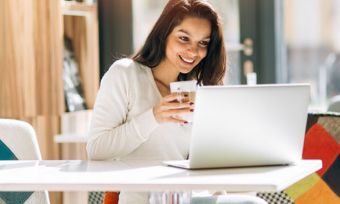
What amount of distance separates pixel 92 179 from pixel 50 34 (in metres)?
2.05

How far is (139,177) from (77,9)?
2356 millimetres

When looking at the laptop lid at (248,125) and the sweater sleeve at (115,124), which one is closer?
the laptop lid at (248,125)

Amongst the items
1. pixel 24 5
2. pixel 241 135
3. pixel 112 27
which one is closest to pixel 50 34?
pixel 24 5

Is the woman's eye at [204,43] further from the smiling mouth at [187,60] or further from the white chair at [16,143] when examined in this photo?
the white chair at [16,143]

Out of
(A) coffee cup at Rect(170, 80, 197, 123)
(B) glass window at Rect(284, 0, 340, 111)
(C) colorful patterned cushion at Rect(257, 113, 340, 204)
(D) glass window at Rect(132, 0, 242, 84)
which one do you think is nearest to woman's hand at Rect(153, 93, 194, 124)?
(A) coffee cup at Rect(170, 80, 197, 123)

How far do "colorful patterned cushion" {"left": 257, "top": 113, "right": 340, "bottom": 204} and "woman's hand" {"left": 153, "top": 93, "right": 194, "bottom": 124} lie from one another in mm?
764

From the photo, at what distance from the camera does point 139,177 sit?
74.5 inches

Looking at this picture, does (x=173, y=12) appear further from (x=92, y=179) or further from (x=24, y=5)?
(x=24, y=5)

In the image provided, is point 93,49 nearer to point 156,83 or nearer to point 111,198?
point 156,83

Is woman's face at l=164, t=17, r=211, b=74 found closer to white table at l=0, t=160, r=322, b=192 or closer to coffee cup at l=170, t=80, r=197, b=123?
coffee cup at l=170, t=80, r=197, b=123

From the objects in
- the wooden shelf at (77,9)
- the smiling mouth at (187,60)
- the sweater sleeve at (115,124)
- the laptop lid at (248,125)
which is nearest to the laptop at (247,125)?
the laptop lid at (248,125)

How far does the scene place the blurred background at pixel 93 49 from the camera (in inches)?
146

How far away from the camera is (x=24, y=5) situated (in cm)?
371

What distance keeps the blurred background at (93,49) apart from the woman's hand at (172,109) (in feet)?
4.71
